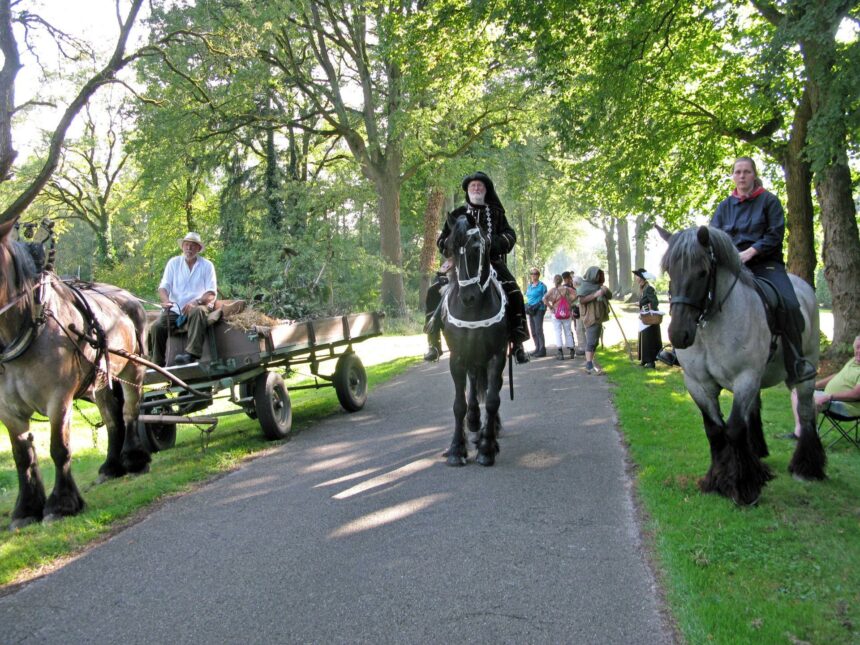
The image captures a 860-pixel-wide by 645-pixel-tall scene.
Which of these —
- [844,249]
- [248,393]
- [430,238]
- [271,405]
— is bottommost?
[271,405]

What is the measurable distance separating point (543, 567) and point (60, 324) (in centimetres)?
460

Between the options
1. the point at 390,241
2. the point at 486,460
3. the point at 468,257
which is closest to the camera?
the point at 468,257

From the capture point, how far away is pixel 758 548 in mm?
4402

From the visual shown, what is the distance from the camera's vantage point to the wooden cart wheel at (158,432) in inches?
317

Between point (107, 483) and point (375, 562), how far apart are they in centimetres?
408

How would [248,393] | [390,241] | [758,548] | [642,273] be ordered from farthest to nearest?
[390,241] → [642,273] → [248,393] → [758,548]

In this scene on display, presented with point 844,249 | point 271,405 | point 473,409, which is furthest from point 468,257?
point 844,249

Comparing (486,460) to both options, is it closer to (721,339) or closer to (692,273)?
(721,339)

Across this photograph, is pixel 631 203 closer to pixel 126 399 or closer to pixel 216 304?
pixel 216 304

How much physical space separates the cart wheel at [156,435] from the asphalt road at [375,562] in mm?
1585

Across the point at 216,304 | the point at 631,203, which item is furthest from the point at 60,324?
the point at 631,203

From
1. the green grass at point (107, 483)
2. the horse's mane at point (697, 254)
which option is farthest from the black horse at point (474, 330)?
the green grass at point (107, 483)

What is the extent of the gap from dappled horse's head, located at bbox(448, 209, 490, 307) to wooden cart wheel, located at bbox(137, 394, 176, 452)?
3780 mm

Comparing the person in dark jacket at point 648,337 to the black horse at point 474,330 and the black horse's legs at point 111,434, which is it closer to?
the black horse at point 474,330
